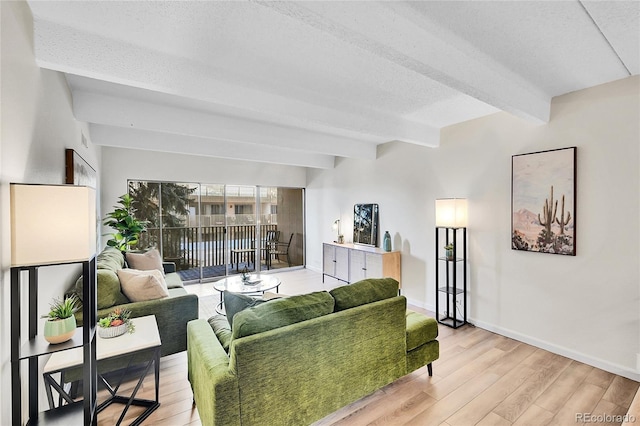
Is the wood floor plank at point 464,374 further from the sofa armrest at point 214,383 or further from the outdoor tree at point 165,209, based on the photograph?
the outdoor tree at point 165,209

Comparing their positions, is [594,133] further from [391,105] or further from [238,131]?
[238,131]

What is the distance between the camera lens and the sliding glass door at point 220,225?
217 inches

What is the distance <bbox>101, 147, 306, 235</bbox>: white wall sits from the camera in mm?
5004

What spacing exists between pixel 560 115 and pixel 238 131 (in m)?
3.54

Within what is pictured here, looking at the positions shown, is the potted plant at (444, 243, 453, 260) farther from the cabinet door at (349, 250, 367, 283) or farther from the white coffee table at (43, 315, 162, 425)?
the white coffee table at (43, 315, 162, 425)

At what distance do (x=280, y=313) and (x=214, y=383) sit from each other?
0.49 metres

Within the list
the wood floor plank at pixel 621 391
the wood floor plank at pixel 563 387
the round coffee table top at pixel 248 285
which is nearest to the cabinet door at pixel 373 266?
the round coffee table top at pixel 248 285

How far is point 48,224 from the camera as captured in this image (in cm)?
124

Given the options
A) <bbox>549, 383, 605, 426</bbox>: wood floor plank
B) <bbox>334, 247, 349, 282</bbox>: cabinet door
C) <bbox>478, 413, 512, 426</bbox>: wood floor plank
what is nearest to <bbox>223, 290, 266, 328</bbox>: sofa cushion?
<bbox>478, 413, 512, 426</bbox>: wood floor plank

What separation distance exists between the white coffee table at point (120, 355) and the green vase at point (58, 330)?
0.39m

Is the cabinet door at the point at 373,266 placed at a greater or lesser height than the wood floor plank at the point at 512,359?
greater

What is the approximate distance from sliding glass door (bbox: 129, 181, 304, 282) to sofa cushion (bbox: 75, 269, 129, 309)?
10.5 ft

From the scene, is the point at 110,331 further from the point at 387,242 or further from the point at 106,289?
the point at 387,242

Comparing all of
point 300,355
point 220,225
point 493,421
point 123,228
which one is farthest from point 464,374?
point 220,225
